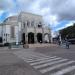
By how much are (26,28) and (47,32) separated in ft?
26.8

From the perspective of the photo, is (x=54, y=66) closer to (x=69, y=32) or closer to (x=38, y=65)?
(x=38, y=65)

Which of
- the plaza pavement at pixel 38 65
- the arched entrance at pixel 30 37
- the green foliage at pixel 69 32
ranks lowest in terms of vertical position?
the plaza pavement at pixel 38 65

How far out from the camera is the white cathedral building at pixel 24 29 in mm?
61141

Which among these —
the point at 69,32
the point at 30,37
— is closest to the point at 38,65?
the point at 30,37

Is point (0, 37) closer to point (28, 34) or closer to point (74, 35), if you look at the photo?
point (28, 34)

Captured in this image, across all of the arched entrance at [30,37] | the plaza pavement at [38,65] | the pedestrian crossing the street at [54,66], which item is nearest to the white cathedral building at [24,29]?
the arched entrance at [30,37]

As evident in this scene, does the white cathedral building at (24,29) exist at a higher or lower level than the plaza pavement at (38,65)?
higher

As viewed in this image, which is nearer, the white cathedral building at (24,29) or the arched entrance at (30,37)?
the white cathedral building at (24,29)

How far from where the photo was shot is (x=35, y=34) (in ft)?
206

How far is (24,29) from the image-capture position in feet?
205

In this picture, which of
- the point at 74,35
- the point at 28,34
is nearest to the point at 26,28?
the point at 28,34

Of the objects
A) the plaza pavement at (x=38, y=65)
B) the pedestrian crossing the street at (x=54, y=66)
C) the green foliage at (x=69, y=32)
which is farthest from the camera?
the green foliage at (x=69, y=32)

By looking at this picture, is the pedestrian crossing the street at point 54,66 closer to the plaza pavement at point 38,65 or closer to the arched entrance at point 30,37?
the plaza pavement at point 38,65

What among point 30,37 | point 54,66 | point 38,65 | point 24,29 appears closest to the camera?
point 54,66
